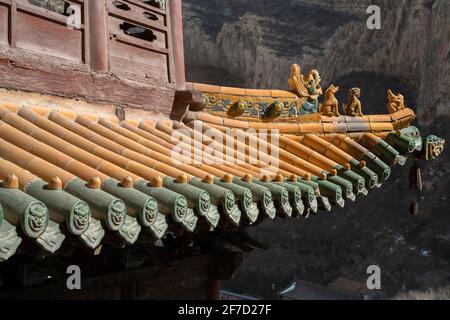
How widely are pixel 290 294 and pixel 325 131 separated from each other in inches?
644

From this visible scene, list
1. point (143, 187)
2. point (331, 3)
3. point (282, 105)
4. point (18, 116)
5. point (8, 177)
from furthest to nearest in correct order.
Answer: point (331, 3) < point (282, 105) < point (18, 116) < point (143, 187) < point (8, 177)

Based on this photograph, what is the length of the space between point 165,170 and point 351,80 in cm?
3498

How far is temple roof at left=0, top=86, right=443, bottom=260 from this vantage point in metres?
2.23

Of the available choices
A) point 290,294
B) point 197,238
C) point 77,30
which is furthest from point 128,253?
point 290,294

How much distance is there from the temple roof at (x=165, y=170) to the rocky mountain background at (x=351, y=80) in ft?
65.5

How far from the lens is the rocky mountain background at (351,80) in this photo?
26.5 meters

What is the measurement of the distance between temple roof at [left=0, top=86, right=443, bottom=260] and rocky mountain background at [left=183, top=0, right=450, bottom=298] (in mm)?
19979

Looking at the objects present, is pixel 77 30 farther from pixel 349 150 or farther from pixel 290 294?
pixel 290 294

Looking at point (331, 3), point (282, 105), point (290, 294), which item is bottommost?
point (290, 294)

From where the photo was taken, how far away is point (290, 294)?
20.8m

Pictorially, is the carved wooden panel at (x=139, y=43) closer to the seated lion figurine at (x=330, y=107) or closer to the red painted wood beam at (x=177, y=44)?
the red painted wood beam at (x=177, y=44)

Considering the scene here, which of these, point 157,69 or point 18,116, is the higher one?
point 157,69

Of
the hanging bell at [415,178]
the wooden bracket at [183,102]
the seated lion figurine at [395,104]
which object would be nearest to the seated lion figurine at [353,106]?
the seated lion figurine at [395,104]

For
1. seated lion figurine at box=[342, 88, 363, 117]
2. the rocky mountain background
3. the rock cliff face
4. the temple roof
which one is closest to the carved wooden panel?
the temple roof
